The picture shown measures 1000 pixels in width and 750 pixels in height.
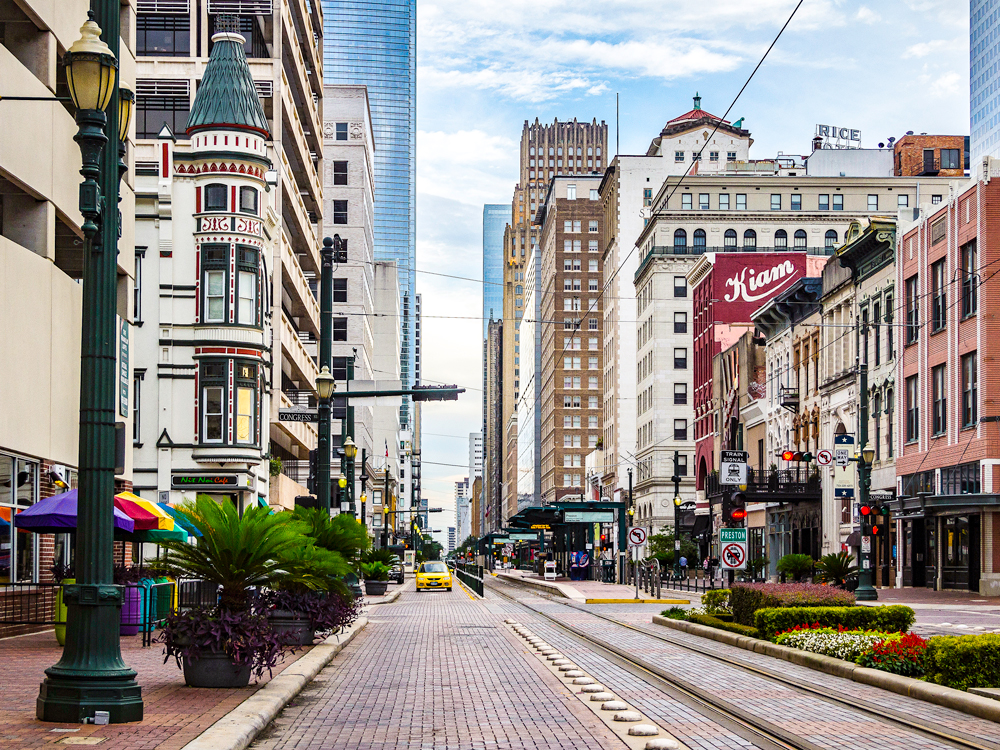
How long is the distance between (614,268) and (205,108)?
8978 centimetres

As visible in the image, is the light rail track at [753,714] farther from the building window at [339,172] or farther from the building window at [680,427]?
the building window at [339,172]

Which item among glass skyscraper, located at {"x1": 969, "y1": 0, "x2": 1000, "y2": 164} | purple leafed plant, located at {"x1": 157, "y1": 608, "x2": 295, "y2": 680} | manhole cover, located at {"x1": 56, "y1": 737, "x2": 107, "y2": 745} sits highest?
glass skyscraper, located at {"x1": 969, "y1": 0, "x2": 1000, "y2": 164}

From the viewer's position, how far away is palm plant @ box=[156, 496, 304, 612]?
15211mm

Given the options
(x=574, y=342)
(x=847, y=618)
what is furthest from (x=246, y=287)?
(x=574, y=342)

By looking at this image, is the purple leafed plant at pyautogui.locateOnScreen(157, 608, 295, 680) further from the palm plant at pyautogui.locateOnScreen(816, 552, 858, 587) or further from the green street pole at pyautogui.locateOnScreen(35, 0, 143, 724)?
the palm plant at pyautogui.locateOnScreen(816, 552, 858, 587)

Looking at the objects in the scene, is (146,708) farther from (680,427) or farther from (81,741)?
(680,427)

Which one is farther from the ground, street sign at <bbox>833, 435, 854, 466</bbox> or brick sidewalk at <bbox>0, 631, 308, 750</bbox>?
street sign at <bbox>833, 435, 854, 466</bbox>

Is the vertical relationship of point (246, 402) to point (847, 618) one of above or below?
above

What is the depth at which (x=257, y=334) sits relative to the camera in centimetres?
4500

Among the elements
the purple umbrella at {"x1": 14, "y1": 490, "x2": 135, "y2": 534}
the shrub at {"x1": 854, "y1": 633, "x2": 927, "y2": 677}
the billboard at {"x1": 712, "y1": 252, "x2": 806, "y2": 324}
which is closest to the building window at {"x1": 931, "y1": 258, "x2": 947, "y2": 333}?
the shrub at {"x1": 854, "y1": 633, "x2": 927, "y2": 677}

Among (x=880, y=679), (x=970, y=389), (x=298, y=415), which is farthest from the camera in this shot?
(x=970, y=389)

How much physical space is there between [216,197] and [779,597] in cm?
2766

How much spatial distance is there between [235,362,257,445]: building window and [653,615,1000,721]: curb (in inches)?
935

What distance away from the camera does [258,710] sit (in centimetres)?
1270
